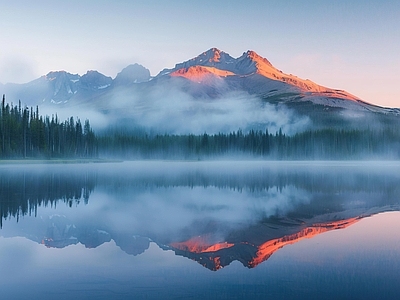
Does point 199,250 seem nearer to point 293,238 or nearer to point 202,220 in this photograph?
point 293,238

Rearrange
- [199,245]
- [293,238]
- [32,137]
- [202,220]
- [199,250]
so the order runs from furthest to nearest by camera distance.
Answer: [32,137], [202,220], [293,238], [199,245], [199,250]

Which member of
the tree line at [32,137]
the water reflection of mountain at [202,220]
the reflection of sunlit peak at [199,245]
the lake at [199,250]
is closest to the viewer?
the lake at [199,250]

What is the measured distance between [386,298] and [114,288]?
7.62 m

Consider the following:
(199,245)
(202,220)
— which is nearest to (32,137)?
(202,220)

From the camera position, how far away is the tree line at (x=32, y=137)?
110 meters

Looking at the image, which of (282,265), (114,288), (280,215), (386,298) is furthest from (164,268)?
(280,215)

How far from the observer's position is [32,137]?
11919 cm

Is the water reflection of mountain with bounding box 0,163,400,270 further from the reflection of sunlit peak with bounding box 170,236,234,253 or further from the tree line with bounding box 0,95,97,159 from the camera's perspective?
the tree line with bounding box 0,95,97,159

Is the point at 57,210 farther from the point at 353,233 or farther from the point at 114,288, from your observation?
the point at 353,233

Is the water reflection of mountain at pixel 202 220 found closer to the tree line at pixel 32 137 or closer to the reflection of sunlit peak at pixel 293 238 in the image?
the reflection of sunlit peak at pixel 293 238

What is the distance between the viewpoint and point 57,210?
2588 centimetres

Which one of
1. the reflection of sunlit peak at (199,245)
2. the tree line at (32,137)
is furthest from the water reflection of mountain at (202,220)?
the tree line at (32,137)

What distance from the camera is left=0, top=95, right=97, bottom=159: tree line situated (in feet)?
360

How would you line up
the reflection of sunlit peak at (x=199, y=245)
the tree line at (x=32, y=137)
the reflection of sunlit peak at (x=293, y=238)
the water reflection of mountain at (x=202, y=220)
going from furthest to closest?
the tree line at (x=32, y=137) < the water reflection of mountain at (x=202, y=220) < the reflection of sunlit peak at (x=199, y=245) < the reflection of sunlit peak at (x=293, y=238)
